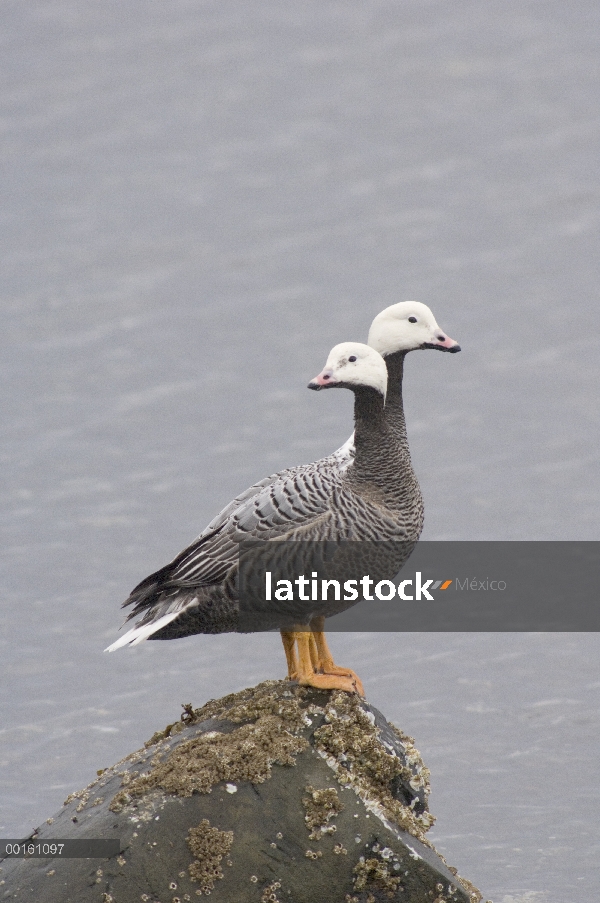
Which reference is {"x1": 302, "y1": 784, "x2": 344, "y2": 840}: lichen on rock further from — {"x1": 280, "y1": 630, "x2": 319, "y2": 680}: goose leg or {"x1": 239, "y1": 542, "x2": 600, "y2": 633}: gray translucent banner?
{"x1": 239, "y1": 542, "x2": 600, "y2": 633}: gray translucent banner

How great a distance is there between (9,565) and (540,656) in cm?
720

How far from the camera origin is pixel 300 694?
29.8ft

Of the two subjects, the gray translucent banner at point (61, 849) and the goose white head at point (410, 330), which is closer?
the gray translucent banner at point (61, 849)

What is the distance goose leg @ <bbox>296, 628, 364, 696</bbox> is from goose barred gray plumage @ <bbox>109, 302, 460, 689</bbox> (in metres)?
0.01

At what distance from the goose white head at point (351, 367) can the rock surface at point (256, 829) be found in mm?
2044

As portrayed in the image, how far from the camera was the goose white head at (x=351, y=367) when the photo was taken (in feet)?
28.8

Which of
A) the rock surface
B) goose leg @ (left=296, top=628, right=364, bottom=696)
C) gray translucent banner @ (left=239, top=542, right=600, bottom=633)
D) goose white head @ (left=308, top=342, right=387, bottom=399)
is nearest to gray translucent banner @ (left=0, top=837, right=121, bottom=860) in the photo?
the rock surface

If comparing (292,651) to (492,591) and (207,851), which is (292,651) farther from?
(492,591)

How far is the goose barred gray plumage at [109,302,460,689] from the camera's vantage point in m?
8.95

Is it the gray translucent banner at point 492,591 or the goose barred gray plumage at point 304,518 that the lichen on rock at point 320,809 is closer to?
the goose barred gray plumage at point 304,518

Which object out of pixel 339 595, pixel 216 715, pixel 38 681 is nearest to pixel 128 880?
pixel 216 715

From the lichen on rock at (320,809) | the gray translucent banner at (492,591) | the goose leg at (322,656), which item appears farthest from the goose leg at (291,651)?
the gray translucent banner at (492,591)

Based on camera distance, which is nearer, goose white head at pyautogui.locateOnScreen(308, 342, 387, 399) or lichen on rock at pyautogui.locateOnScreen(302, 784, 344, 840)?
lichen on rock at pyautogui.locateOnScreen(302, 784, 344, 840)

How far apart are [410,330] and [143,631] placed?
2575mm
